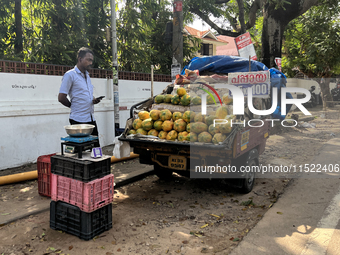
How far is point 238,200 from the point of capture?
4742 mm

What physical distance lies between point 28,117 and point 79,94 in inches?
88.6

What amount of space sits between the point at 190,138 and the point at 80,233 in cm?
197

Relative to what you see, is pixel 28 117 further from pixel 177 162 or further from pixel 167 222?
pixel 167 222

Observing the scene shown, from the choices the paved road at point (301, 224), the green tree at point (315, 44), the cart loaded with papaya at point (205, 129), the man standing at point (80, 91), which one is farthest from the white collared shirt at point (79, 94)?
the green tree at point (315, 44)

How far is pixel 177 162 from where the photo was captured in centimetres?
447

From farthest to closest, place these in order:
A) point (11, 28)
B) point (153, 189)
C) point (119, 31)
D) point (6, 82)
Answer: point (119, 31)
point (11, 28)
point (6, 82)
point (153, 189)

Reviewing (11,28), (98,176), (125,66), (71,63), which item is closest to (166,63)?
(125,66)

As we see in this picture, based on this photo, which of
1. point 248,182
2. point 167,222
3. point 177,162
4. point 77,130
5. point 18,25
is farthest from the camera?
point 18,25

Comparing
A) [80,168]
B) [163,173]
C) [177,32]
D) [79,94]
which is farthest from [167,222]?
[177,32]

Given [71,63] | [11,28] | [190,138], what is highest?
[11,28]

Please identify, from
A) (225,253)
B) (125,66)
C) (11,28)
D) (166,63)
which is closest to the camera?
(225,253)

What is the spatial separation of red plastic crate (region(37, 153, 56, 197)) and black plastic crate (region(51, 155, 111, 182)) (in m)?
0.92

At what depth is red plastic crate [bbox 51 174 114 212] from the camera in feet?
10.8

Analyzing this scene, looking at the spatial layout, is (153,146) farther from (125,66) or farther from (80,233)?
(125,66)
